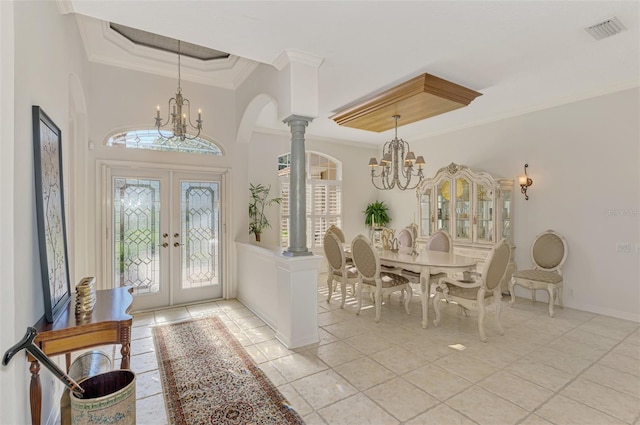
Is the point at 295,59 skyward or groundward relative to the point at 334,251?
skyward

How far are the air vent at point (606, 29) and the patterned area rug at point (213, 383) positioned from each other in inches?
154

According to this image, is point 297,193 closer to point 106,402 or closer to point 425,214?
point 106,402

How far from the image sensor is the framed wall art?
169 cm

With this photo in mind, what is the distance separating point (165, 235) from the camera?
441cm

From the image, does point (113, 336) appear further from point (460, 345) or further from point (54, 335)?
point (460, 345)

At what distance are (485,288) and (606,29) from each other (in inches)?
101

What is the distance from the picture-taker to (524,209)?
4.92 metres

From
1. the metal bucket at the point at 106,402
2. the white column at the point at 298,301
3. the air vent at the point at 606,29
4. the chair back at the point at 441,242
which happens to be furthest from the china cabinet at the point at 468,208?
the metal bucket at the point at 106,402

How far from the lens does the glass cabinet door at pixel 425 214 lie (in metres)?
5.93

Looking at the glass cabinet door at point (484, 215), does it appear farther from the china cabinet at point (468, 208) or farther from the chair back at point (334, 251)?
the chair back at point (334, 251)

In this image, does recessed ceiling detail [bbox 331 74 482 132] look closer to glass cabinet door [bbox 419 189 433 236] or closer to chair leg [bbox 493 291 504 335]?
glass cabinet door [bbox 419 189 433 236]

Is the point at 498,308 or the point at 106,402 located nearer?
the point at 106,402

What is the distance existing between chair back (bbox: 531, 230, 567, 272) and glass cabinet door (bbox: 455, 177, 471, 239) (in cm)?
97

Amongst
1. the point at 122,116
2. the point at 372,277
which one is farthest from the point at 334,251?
the point at 122,116
